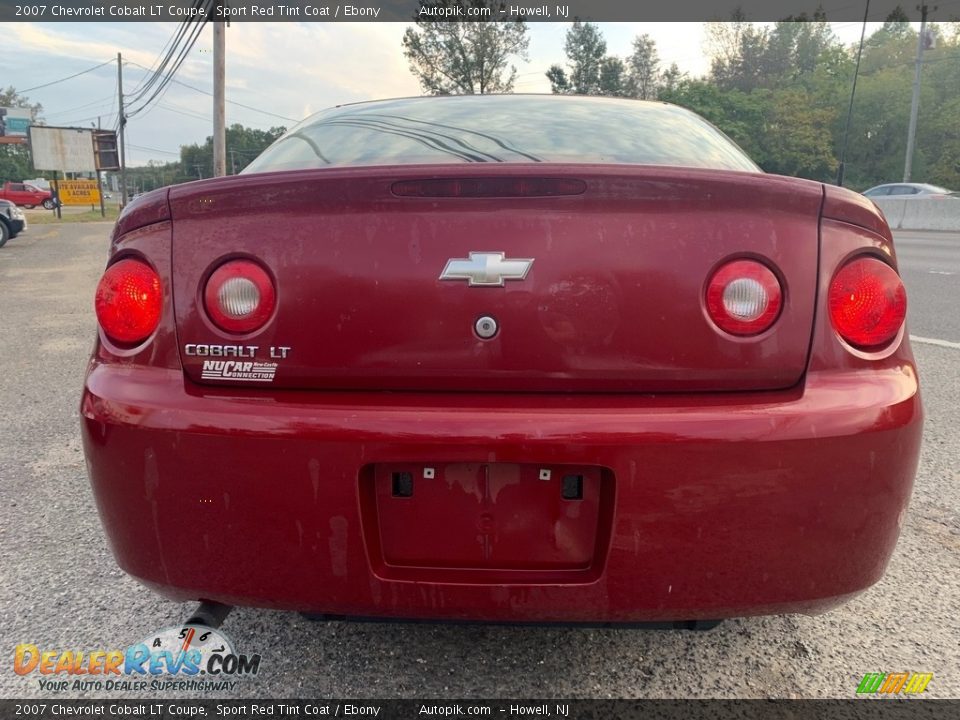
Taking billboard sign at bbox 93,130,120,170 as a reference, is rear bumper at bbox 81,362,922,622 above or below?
below

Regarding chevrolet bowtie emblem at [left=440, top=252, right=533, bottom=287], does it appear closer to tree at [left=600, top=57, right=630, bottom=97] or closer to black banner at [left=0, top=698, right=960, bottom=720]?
black banner at [left=0, top=698, right=960, bottom=720]

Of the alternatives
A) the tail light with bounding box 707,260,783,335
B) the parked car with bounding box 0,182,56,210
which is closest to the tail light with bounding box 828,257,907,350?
the tail light with bounding box 707,260,783,335

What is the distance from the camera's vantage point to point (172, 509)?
1399 millimetres

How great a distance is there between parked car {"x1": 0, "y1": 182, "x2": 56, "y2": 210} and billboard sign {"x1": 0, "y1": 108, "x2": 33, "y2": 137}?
3058 cm

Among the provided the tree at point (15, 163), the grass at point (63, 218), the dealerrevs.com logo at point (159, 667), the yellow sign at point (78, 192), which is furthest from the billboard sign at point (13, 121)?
the dealerrevs.com logo at point (159, 667)

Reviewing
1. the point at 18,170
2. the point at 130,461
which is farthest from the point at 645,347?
the point at 18,170

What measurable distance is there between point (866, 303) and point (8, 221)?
1953cm

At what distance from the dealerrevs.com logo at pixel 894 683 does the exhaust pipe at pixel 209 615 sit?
1.53 m

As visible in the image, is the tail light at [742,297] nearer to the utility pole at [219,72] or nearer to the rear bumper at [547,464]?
the rear bumper at [547,464]

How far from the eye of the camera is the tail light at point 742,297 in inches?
53.2

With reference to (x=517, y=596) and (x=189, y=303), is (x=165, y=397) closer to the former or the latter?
(x=189, y=303)

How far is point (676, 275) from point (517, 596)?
69cm

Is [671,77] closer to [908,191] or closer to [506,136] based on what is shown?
[908,191]

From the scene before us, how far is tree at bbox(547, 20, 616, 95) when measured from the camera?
61944mm
